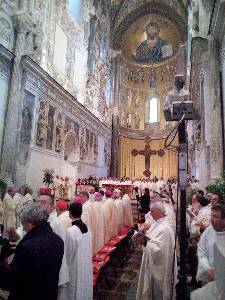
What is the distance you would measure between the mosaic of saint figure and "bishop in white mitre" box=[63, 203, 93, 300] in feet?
92.6

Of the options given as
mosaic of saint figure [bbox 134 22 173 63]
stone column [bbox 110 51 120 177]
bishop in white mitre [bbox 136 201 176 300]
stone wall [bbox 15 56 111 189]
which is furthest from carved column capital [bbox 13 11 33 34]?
mosaic of saint figure [bbox 134 22 173 63]

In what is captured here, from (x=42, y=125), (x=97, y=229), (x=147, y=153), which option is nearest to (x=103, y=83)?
(x=147, y=153)

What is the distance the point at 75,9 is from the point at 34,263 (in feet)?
65.4

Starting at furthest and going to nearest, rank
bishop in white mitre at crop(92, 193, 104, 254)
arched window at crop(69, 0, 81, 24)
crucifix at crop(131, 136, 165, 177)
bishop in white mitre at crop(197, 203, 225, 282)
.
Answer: crucifix at crop(131, 136, 165, 177)
arched window at crop(69, 0, 81, 24)
bishop in white mitre at crop(92, 193, 104, 254)
bishop in white mitre at crop(197, 203, 225, 282)

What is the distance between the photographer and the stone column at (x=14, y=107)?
11367 mm

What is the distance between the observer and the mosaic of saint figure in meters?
29.4

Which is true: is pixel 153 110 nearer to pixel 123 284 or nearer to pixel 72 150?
pixel 72 150

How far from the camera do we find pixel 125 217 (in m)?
11.1

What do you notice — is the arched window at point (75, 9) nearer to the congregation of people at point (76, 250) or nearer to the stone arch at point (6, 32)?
the stone arch at point (6, 32)

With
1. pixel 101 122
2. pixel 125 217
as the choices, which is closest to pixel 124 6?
pixel 101 122

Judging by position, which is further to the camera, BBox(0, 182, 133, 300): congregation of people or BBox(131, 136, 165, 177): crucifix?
BBox(131, 136, 165, 177): crucifix

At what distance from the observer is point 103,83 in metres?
24.7

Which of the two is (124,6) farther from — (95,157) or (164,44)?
(95,157)

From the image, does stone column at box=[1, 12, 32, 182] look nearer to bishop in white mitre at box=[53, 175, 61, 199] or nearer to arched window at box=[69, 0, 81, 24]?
bishop in white mitre at box=[53, 175, 61, 199]
